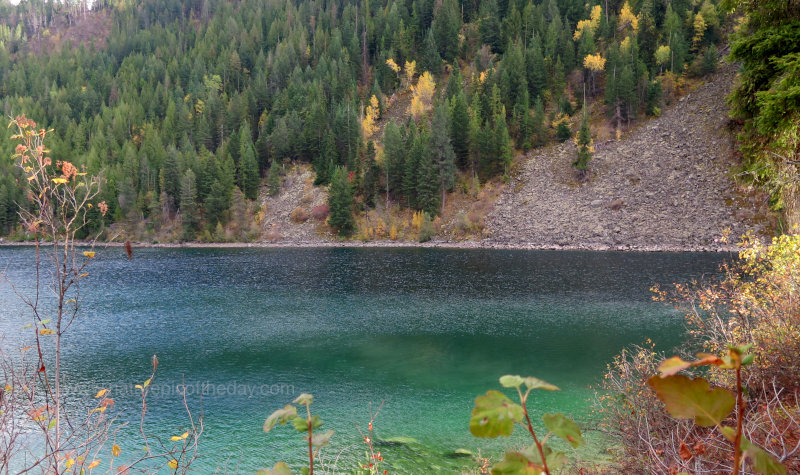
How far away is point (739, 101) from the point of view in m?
9.90

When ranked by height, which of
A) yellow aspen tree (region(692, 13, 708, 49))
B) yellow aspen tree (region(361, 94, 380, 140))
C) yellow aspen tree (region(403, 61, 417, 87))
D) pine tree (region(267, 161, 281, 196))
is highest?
yellow aspen tree (region(692, 13, 708, 49))

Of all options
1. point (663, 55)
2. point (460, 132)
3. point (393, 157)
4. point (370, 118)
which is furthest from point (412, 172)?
point (663, 55)

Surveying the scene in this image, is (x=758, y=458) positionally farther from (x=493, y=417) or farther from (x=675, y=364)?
(x=493, y=417)

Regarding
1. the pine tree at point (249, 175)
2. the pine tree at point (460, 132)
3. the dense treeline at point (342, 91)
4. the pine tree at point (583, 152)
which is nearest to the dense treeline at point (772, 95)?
the pine tree at point (583, 152)

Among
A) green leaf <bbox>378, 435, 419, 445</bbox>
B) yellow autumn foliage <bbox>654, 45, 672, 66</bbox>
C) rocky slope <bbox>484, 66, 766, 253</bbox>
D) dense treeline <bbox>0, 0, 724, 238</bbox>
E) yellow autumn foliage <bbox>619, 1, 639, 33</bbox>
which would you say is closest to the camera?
green leaf <bbox>378, 435, 419, 445</bbox>

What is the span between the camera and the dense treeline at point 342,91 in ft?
239

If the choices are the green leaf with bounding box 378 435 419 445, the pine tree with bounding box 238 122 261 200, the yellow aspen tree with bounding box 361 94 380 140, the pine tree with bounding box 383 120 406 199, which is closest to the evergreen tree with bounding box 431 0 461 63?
the yellow aspen tree with bounding box 361 94 380 140

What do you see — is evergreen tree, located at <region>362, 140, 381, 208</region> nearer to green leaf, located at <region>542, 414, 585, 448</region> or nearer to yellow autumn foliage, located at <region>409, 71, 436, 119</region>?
yellow autumn foliage, located at <region>409, 71, 436, 119</region>

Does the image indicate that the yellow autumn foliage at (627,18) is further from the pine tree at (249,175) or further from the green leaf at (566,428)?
the green leaf at (566,428)

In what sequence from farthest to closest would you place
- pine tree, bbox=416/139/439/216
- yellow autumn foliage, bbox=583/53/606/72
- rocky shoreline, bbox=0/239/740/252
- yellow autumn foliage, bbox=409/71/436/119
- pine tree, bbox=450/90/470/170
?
yellow autumn foliage, bbox=409/71/436/119 → yellow autumn foliage, bbox=583/53/606/72 → pine tree, bbox=450/90/470/170 → pine tree, bbox=416/139/439/216 → rocky shoreline, bbox=0/239/740/252

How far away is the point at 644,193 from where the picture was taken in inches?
2311

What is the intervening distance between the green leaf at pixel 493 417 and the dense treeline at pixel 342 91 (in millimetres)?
66769

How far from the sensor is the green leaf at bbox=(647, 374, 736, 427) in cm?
106

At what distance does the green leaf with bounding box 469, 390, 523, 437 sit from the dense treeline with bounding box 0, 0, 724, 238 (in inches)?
2629
